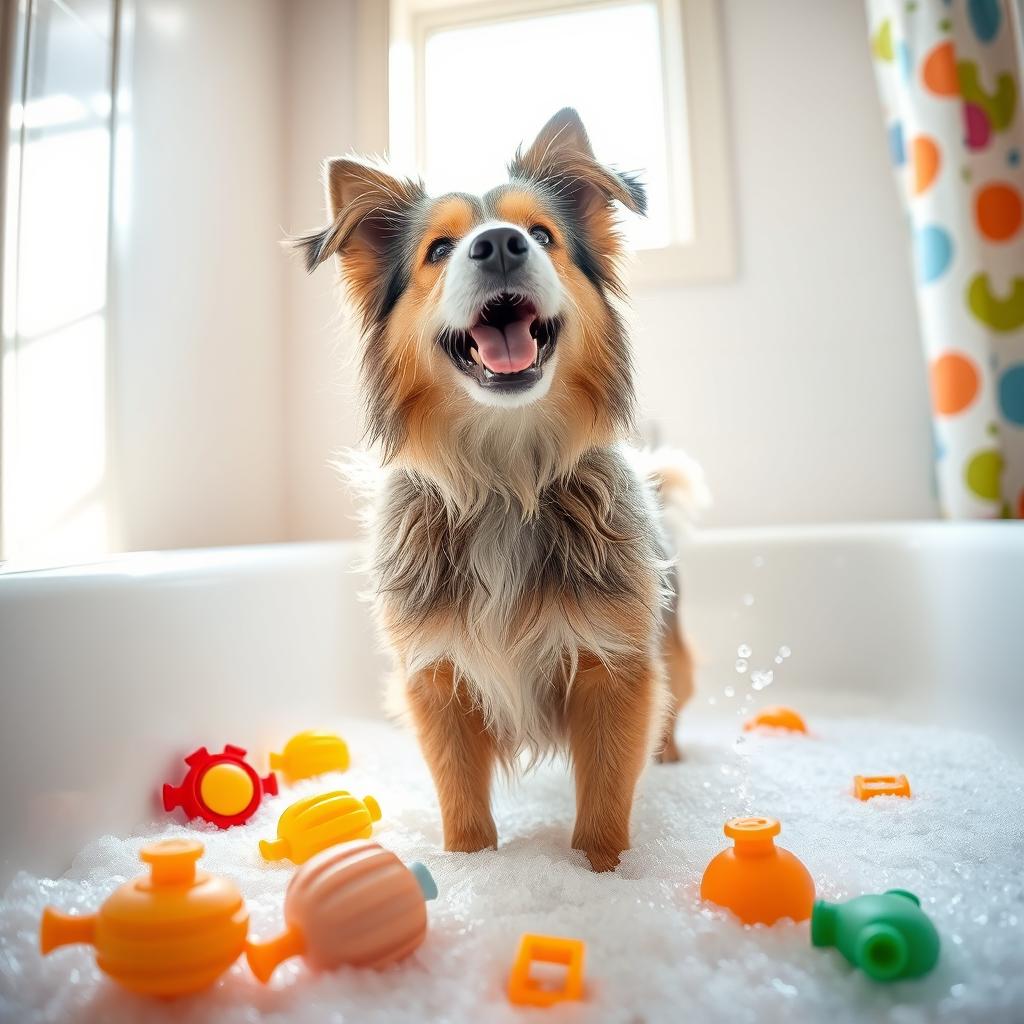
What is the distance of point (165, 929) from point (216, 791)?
685 mm

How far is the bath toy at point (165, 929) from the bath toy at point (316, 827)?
1.20 ft

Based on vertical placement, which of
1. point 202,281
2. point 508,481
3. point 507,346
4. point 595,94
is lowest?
point 508,481

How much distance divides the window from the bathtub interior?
1353 millimetres

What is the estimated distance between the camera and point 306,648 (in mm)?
2023

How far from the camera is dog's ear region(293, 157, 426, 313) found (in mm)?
1414

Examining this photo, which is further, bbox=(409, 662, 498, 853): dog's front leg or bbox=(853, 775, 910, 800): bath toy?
bbox=(853, 775, 910, 800): bath toy

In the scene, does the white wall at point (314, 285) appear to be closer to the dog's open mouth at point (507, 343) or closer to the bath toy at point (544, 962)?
the dog's open mouth at point (507, 343)

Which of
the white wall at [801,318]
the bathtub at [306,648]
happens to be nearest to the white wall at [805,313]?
the white wall at [801,318]

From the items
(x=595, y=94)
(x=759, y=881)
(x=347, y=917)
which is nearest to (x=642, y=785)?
(x=759, y=881)

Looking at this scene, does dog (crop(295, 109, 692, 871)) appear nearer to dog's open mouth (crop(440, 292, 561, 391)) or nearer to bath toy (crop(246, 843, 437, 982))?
dog's open mouth (crop(440, 292, 561, 391))

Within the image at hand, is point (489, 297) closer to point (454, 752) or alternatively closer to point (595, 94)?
point (454, 752)

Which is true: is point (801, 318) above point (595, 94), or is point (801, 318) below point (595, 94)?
below

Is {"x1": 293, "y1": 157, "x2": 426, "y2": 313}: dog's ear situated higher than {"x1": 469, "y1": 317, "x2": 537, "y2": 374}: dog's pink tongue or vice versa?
{"x1": 293, "y1": 157, "x2": 426, "y2": 313}: dog's ear

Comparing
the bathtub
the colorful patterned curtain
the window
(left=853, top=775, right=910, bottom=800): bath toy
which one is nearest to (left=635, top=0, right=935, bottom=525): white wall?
the window
